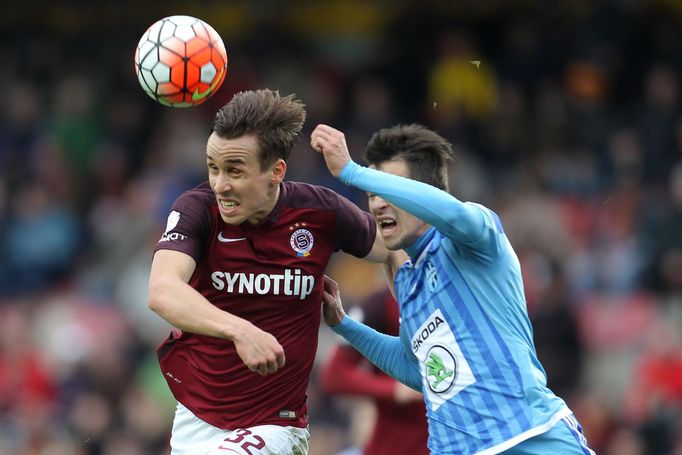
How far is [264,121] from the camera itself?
18.7ft

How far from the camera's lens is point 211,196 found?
5.83 meters

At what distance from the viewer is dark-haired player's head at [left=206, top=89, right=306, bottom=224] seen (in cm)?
564

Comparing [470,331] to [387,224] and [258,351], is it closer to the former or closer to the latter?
[387,224]

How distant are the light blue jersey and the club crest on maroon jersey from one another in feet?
2.08

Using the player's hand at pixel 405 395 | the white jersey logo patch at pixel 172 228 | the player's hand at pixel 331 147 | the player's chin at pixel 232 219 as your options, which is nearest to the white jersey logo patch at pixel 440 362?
the player's hand at pixel 331 147

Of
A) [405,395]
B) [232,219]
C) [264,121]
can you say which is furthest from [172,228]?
[405,395]

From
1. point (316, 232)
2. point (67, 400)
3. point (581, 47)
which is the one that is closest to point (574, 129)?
point (581, 47)

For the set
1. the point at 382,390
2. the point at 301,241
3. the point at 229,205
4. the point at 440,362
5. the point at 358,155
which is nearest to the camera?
the point at 440,362

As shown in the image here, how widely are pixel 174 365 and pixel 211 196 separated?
863 mm

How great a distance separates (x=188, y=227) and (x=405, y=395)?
2.05 m

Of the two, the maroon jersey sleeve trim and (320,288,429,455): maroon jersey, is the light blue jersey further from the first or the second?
(320,288,429,455): maroon jersey

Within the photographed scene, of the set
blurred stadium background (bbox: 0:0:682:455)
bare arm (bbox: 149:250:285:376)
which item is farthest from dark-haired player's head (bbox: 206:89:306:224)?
blurred stadium background (bbox: 0:0:682:455)

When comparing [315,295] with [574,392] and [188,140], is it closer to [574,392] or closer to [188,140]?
[574,392]

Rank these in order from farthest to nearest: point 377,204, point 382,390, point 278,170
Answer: point 382,390
point 278,170
point 377,204
